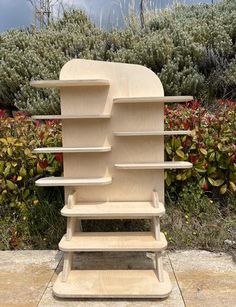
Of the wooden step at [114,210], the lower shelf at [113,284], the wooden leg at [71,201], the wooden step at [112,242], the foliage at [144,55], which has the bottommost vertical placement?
the lower shelf at [113,284]

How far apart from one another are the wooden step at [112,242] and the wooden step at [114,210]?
16 cm

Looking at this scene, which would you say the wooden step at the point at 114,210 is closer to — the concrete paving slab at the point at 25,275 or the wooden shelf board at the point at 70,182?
the wooden shelf board at the point at 70,182

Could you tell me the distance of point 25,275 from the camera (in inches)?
108

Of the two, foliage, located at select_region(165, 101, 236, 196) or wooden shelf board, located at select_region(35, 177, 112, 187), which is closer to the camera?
wooden shelf board, located at select_region(35, 177, 112, 187)

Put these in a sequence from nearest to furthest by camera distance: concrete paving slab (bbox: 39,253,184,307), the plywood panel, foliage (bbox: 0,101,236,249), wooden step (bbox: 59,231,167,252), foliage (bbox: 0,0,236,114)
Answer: concrete paving slab (bbox: 39,253,184,307), wooden step (bbox: 59,231,167,252), the plywood panel, foliage (bbox: 0,101,236,249), foliage (bbox: 0,0,236,114)

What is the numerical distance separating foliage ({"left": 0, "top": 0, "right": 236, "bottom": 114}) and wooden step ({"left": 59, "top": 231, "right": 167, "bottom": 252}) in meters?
2.80

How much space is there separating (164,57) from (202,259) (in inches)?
131

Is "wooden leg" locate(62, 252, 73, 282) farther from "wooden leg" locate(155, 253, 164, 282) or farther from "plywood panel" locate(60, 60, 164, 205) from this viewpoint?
"wooden leg" locate(155, 253, 164, 282)

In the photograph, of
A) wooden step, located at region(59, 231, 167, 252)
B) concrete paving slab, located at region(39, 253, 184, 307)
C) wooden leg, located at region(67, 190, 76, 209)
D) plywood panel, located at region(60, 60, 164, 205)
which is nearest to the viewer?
concrete paving slab, located at region(39, 253, 184, 307)

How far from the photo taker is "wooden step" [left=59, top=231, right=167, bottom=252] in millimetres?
2516

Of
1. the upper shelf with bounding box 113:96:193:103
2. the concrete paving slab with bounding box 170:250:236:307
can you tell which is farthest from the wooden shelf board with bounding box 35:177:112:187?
the concrete paving slab with bounding box 170:250:236:307

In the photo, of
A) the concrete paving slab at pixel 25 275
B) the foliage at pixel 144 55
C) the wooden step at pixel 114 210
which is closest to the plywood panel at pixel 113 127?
the wooden step at pixel 114 210

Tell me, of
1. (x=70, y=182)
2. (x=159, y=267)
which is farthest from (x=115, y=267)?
(x=70, y=182)

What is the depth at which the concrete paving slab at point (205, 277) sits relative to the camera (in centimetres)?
238
